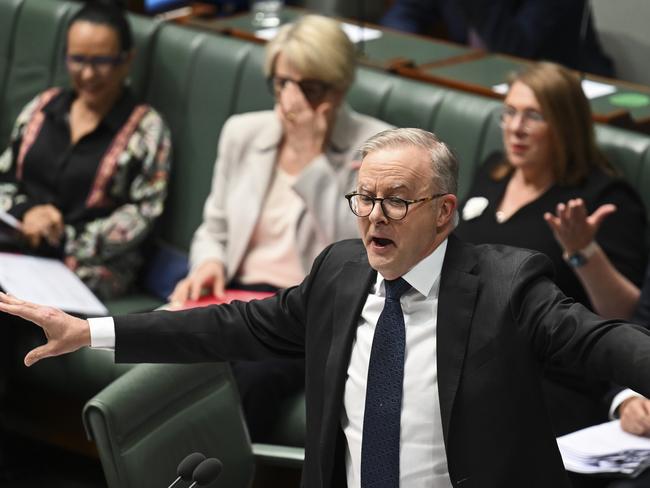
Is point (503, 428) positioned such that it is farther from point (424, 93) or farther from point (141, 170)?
point (141, 170)

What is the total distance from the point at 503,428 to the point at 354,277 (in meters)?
0.37

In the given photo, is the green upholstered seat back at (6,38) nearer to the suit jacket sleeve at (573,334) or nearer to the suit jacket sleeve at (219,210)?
the suit jacket sleeve at (219,210)

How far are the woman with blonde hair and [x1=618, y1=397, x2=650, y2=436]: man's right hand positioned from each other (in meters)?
0.91

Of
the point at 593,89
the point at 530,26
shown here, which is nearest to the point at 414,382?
the point at 593,89

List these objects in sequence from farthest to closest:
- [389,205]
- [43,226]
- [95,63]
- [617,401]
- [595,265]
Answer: [95,63]
[43,226]
[595,265]
[617,401]
[389,205]

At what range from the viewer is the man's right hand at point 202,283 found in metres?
3.53

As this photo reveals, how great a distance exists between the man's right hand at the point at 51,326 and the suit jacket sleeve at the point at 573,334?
2.42 feet

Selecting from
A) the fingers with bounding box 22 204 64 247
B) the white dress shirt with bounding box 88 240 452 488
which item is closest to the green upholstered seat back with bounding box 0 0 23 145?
the fingers with bounding box 22 204 64 247

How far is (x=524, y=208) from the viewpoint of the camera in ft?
10.7

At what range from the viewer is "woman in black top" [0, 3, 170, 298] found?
12.8 ft

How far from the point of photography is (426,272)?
2.19m

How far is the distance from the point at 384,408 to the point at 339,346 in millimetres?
134

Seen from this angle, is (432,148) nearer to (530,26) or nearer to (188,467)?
(188,467)

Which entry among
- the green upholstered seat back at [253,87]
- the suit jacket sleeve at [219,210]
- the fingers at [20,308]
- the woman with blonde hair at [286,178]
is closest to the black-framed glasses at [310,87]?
the woman with blonde hair at [286,178]
